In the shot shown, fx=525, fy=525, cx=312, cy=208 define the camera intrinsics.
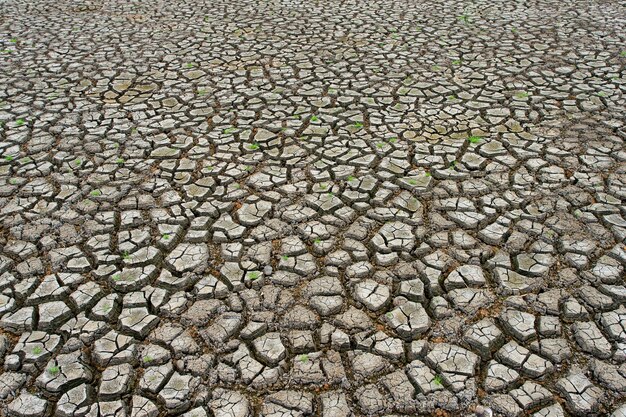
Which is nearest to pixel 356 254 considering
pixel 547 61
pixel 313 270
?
pixel 313 270

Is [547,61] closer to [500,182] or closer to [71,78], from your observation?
[500,182]

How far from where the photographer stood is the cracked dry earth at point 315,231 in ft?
9.06

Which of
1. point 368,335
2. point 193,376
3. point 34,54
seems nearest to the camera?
point 193,376

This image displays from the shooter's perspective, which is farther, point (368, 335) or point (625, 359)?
point (368, 335)

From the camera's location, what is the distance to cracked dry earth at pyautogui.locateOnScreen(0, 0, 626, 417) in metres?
2.76

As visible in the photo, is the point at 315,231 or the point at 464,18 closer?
the point at 315,231

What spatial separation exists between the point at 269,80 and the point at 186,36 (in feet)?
7.22

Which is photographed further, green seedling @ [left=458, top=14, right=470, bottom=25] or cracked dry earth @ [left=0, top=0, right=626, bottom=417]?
green seedling @ [left=458, top=14, right=470, bottom=25]

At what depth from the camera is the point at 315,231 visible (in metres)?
3.78

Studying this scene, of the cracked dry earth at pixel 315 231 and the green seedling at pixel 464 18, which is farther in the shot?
the green seedling at pixel 464 18

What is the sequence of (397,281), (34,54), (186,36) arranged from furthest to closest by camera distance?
1. (186,36)
2. (34,54)
3. (397,281)

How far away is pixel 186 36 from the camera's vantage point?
7582 mm

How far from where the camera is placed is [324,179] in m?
4.34

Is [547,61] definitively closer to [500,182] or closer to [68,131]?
[500,182]
